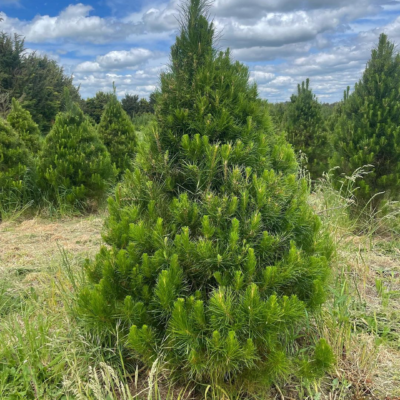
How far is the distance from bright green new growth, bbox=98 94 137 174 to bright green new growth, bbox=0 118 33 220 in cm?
229

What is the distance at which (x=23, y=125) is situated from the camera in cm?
909

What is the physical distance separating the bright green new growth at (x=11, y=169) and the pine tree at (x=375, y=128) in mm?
5887

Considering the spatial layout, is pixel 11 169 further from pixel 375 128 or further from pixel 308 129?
pixel 308 129

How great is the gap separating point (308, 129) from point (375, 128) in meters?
3.60

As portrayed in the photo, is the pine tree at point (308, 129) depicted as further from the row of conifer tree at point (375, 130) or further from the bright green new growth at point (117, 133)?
the bright green new growth at point (117, 133)

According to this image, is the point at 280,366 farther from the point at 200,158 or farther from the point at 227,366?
the point at 200,158

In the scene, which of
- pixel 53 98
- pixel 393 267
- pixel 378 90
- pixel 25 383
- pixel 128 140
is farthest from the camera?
pixel 53 98

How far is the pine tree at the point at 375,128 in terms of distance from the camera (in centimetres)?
538

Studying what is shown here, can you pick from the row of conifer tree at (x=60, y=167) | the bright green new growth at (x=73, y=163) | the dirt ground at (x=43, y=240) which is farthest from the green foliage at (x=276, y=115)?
the bright green new growth at (x=73, y=163)

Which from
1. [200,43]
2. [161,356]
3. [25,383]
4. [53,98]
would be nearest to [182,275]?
[161,356]

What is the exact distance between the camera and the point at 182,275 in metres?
1.85

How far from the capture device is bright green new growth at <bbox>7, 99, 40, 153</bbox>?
895 cm

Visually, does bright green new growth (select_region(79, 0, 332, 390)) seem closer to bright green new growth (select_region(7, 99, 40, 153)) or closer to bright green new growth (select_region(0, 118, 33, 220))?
bright green new growth (select_region(0, 118, 33, 220))

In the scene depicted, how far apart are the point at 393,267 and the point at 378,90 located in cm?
324
